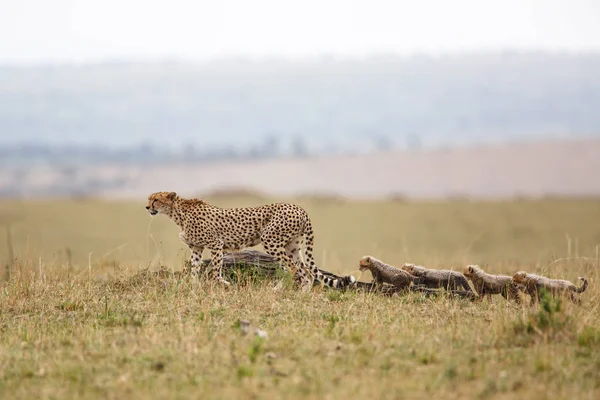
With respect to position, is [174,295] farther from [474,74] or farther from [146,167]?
[474,74]

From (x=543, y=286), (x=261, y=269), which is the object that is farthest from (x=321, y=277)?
(x=543, y=286)

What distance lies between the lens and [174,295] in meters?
8.19

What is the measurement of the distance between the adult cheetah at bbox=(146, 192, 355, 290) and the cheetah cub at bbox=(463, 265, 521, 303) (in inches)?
53.3

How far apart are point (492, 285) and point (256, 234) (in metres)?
2.31

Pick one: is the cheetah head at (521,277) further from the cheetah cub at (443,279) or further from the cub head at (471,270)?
the cheetah cub at (443,279)

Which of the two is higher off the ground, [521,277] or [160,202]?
[160,202]

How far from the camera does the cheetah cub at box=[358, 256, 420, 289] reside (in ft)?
28.1

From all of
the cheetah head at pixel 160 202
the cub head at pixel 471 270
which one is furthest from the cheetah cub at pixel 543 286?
the cheetah head at pixel 160 202

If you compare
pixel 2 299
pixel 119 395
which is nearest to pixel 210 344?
pixel 119 395

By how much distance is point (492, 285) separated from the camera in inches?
331

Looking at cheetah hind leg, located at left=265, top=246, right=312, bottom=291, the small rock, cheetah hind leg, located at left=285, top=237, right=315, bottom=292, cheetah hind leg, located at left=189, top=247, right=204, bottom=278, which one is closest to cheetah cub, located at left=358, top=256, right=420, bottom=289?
cheetah hind leg, located at left=285, top=237, right=315, bottom=292

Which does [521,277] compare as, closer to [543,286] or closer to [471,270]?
[543,286]

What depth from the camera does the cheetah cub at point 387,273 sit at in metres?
8.56

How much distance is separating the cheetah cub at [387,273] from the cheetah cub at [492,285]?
0.55 metres
